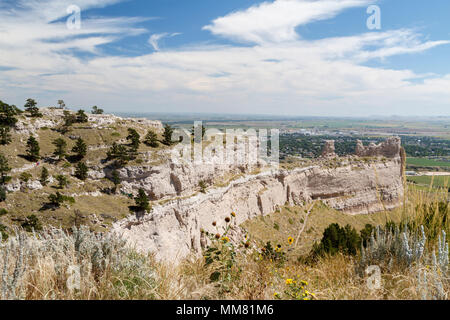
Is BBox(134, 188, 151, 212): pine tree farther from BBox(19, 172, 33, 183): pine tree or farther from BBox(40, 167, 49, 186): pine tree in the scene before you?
BBox(19, 172, 33, 183): pine tree

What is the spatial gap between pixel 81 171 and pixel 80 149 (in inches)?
138

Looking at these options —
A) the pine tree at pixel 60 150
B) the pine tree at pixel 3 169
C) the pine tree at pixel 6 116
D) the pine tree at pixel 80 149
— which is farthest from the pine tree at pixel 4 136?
the pine tree at pixel 3 169

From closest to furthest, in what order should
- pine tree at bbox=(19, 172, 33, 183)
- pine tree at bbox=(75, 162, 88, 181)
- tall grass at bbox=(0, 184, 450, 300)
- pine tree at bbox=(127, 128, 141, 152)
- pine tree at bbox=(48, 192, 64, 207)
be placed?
tall grass at bbox=(0, 184, 450, 300) < pine tree at bbox=(48, 192, 64, 207) < pine tree at bbox=(19, 172, 33, 183) < pine tree at bbox=(75, 162, 88, 181) < pine tree at bbox=(127, 128, 141, 152)

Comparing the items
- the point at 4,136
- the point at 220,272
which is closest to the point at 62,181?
the point at 4,136

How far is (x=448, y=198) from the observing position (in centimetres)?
575

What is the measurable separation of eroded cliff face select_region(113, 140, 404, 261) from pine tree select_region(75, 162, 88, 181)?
23.6ft

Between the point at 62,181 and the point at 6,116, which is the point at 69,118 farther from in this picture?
the point at 62,181

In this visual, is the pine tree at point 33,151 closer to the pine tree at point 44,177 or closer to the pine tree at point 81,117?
the pine tree at point 44,177

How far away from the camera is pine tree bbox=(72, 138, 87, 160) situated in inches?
1086

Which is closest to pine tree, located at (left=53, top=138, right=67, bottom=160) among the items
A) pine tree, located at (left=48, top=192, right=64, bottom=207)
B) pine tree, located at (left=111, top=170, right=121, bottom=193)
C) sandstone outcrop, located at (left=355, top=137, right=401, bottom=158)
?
pine tree, located at (left=111, top=170, right=121, bottom=193)

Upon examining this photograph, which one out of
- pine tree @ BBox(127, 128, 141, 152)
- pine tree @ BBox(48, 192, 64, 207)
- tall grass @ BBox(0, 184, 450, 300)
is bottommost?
pine tree @ BBox(48, 192, 64, 207)

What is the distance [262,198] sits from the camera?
34781mm

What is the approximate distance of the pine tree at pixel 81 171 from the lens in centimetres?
2524

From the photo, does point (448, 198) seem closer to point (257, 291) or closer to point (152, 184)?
point (257, 291)
